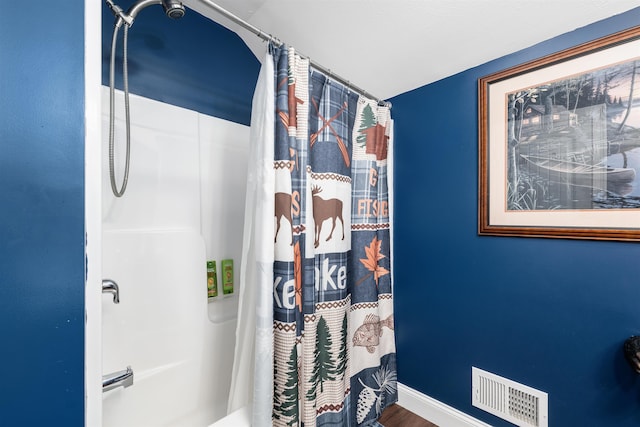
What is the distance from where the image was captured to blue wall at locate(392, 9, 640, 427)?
1.12 meters

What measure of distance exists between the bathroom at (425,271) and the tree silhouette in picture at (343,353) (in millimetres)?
623

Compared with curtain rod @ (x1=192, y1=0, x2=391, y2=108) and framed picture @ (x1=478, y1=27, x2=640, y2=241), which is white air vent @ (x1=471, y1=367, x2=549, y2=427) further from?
curtain rod @ (x1=192, y1=0, x2=391, y2=108)

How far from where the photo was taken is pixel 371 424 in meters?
1.42

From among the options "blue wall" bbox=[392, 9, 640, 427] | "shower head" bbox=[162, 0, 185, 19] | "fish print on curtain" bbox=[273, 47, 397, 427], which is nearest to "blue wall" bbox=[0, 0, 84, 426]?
"shower head" bbox=[162, 0, 185, 19]

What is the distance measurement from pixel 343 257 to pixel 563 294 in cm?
99

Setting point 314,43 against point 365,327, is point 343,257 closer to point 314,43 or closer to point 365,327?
point 365,327

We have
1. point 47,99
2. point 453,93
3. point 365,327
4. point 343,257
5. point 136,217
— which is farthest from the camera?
point 453,93

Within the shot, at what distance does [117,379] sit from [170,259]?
1.59 ft

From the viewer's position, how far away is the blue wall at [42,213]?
0.45 metres

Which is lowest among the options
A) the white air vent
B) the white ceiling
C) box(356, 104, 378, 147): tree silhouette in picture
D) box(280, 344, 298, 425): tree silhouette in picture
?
the white air vent

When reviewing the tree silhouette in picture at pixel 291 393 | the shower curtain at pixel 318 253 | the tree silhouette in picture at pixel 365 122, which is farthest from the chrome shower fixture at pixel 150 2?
the tree silhouette in picture at pixel 291 393

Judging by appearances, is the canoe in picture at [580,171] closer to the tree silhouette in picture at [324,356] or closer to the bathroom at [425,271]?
the bathroom at [425,271]

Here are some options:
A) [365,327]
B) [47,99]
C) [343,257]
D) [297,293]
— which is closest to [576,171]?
[343,257]

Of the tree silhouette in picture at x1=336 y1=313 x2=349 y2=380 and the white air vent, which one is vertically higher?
the tree silhouette in picture at x1=336 y1=313 x2=349 y2=380
